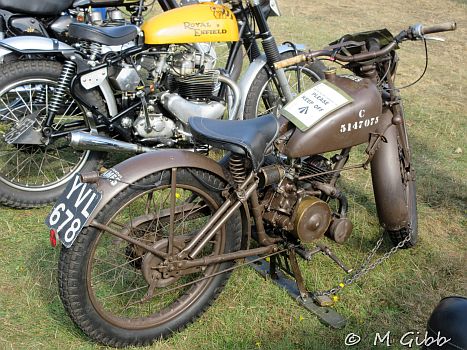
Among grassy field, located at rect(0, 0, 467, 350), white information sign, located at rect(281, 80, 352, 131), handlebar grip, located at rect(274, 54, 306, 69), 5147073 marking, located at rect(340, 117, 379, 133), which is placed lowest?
grassy field, located at rect(0, 0, 467, 350)

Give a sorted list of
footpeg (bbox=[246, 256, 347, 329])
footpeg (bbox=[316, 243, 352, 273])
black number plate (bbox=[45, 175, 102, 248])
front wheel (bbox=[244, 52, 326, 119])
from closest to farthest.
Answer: black number plate (bbox=[45, 175, 102, 248]), footpeg (bbox=[246, 256, 347, 329]), footpeg (bbox=[316, 243, 352, 273]), front wheel (bbox=[244, 52, 326, 119])

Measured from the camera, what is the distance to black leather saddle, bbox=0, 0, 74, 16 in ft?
14.1

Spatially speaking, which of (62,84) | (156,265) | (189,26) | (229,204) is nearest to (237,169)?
(229,204)

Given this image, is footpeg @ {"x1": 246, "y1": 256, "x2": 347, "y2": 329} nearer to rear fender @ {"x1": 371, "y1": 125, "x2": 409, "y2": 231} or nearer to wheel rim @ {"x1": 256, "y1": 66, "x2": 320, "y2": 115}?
rear fender @ {"x1": 371, "y1": 125, "x2": 409, "y2": 231}

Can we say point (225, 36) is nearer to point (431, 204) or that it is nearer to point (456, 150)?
point (431, 204)

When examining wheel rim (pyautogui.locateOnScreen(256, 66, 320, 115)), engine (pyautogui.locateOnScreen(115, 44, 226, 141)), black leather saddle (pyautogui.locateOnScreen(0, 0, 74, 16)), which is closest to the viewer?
engine (pyautogui.locateOnScreen(115, 44, 226, 141))

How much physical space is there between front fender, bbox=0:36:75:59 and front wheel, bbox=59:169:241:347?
60.0 inches

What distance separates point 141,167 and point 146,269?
1.63 ft

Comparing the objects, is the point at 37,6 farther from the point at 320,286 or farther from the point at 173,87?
the point at 320,286

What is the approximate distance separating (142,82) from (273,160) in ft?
5.23

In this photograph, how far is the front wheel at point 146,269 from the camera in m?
2.43

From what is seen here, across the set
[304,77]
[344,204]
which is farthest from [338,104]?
[304,77]

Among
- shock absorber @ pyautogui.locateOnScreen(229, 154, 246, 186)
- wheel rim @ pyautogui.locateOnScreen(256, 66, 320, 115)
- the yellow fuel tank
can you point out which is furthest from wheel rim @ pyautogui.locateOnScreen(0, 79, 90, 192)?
shock absorber @ pyautogui.locateOnScreen(229, 154, 246, 186)

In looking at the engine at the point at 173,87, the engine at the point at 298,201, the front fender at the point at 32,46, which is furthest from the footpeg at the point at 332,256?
the front fender at the point at 32,46
